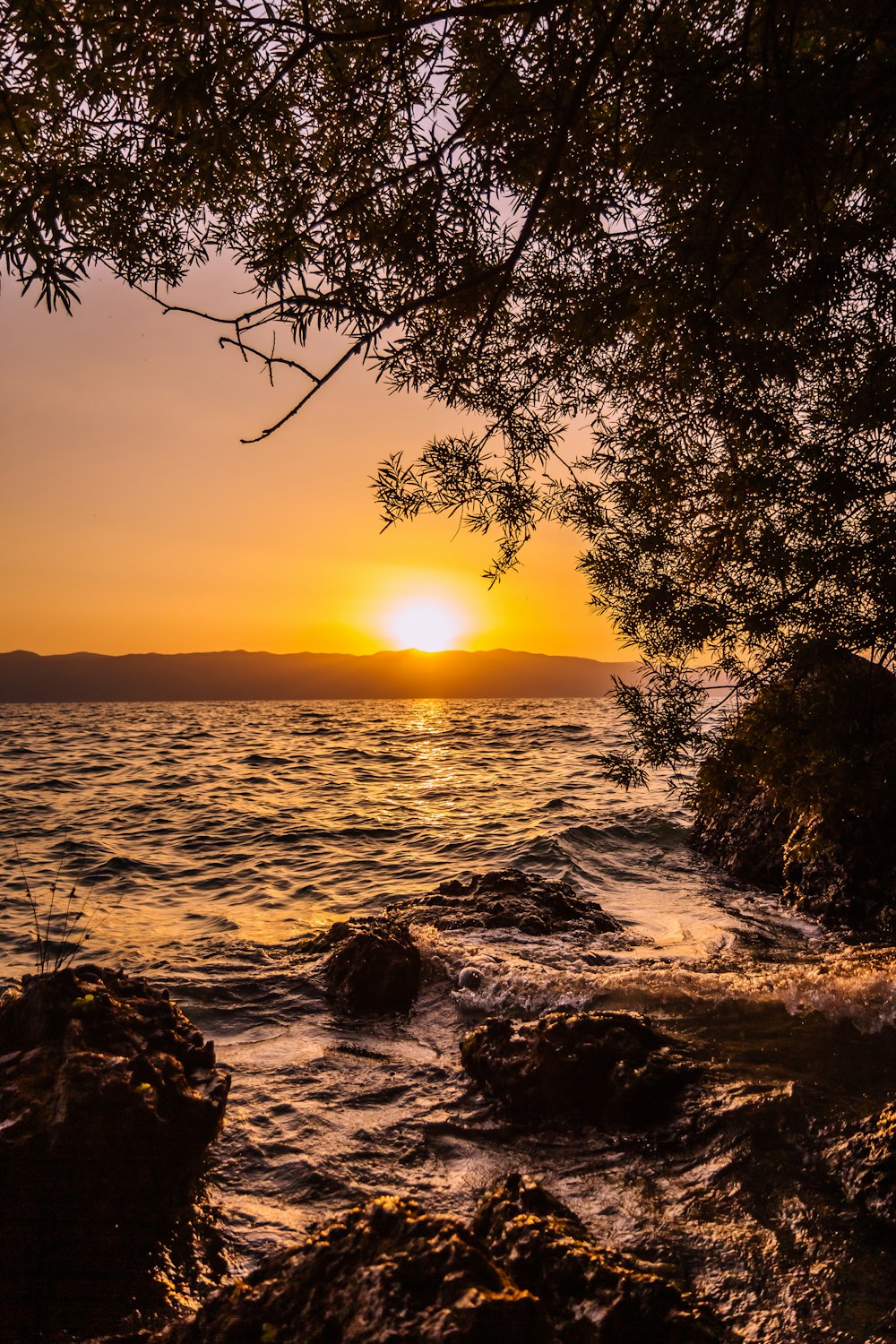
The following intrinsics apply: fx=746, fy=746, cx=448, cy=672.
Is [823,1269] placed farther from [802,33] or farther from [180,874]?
[180,874]

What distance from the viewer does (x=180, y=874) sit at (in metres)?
13.5

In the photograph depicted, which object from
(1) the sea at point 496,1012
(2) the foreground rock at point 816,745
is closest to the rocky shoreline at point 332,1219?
(1) the sea at point 496,1012

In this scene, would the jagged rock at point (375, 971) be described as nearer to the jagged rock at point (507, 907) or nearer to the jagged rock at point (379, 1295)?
the jagged rock at point (507, 907)

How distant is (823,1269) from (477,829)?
13.8m

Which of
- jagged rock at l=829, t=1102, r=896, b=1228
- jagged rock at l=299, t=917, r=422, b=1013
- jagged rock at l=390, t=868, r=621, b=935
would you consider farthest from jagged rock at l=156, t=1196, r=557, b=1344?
jagged rock at l=390, t=868, r=621, b=935

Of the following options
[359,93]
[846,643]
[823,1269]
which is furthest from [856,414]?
[823,1269]

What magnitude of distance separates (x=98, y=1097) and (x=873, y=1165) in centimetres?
437

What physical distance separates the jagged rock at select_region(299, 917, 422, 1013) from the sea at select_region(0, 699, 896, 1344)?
282mm

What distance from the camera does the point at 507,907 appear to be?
10.6 m

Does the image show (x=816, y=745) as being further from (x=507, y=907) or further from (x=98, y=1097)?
(x=98, y=1097)

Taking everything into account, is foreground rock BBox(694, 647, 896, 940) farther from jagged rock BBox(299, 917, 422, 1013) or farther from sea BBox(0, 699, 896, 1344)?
jagged rock BBox(299, 917, 422, 1013)

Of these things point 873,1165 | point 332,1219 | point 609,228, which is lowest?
point 873,1165

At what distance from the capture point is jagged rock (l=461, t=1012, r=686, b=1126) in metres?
5.04

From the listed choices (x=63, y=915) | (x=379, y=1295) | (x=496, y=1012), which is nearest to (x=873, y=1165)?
(x=379, y=1295)
